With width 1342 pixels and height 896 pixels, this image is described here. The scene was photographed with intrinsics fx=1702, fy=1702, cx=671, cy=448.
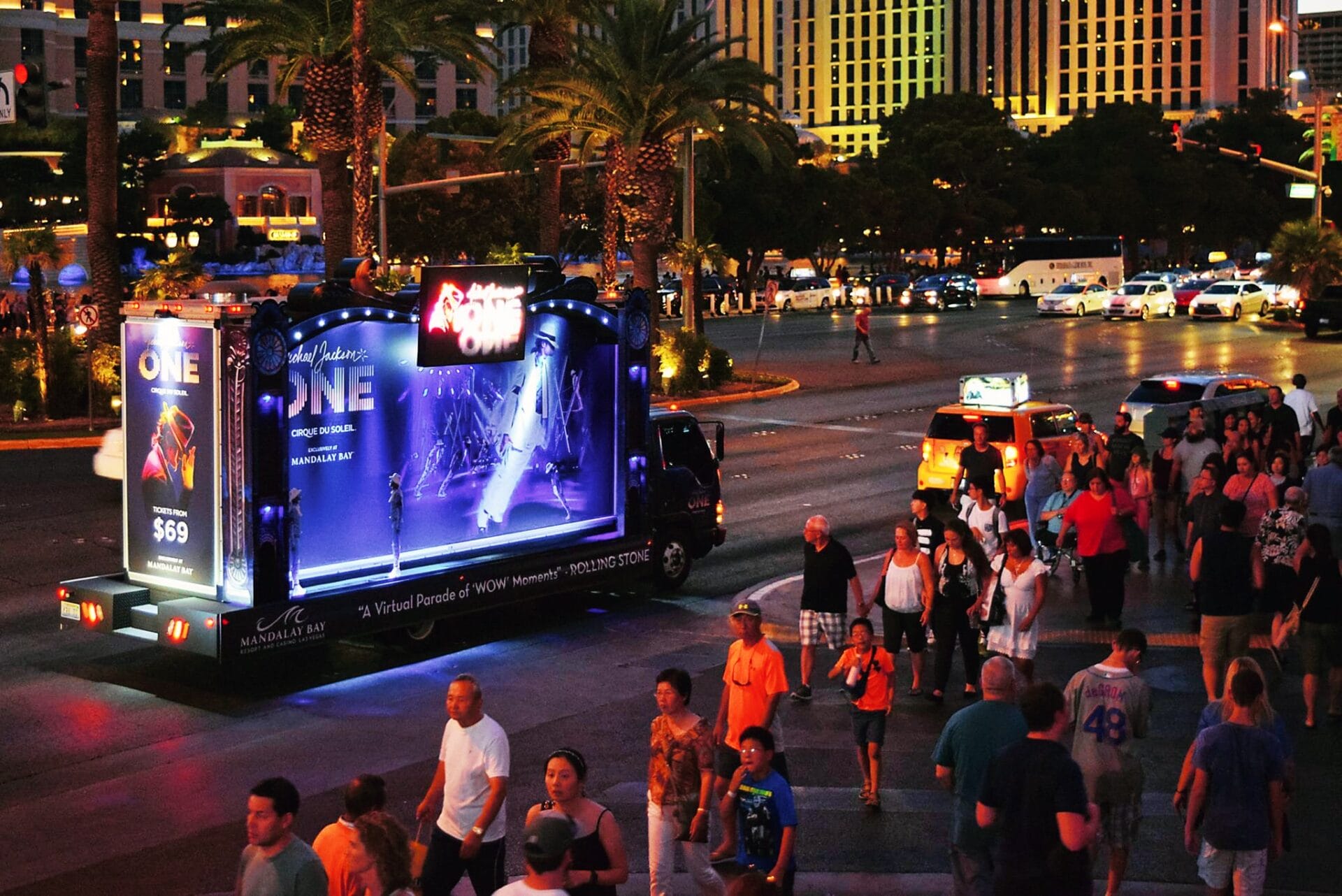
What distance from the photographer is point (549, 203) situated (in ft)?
145

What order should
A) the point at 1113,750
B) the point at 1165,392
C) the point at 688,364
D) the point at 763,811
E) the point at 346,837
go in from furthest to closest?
the point at 688,364
the point at 1165,392
the point at 1113,750
the point at 763,811
the point at 346,837

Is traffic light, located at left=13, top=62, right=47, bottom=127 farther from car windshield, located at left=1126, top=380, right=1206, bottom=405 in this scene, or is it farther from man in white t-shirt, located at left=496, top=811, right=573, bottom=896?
man in white t-shirt, located at left=496, top=811, right=573, bottom=896

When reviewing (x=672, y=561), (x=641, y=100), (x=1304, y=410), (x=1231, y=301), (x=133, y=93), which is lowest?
(x=672, y=561)

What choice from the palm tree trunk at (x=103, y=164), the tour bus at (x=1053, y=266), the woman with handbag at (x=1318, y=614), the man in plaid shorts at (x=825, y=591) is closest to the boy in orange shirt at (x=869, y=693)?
the man in plaid shorts at (x=825, y=591)

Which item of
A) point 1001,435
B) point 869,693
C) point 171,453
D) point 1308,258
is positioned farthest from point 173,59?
point 869,693

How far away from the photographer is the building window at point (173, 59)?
159 metres

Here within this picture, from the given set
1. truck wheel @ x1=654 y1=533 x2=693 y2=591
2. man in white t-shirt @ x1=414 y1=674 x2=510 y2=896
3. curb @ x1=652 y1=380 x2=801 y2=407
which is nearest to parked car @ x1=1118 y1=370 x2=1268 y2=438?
truck wheel @ x1=654 y1=533 x2=693 y2=591

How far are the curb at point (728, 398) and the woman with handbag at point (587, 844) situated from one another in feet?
98.4

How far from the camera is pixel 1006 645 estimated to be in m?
12.8

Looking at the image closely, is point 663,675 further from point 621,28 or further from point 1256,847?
point 621,28

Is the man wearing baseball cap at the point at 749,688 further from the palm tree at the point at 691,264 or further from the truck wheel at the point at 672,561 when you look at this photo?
the palm tree at the point at 691,264

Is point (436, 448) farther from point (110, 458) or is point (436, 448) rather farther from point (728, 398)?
point (728, 398)

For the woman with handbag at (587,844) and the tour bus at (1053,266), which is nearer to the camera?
the woman with handbag at (587,844)

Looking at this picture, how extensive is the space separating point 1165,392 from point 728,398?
1451 cm
